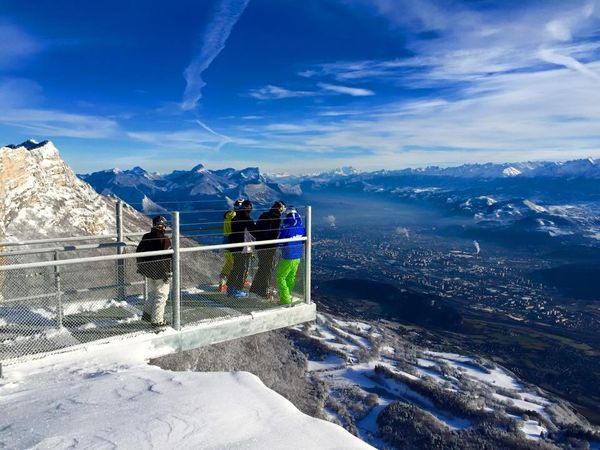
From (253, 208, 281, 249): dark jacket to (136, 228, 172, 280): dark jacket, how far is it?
116 inches

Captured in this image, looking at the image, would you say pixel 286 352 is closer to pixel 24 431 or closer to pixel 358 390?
pixel 358 390

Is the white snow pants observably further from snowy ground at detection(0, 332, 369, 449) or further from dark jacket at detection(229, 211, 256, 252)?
dark jacket at detection(229, 211, 256, 252)

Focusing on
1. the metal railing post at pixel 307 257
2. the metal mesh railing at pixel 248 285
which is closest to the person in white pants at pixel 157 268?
the metal mesh railing at pixel 248 285

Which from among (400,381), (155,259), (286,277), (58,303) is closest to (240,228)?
(286,277)

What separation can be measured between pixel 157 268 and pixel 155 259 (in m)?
0.24

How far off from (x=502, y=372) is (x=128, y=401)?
14247cm

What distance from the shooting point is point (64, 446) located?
505 centimetres

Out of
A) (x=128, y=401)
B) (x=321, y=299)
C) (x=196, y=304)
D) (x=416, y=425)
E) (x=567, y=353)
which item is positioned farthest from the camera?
(x=321, y=299)

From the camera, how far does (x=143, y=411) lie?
236 inches

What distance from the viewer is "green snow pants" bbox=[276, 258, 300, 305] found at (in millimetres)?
11688

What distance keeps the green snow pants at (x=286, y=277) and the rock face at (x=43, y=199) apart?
66587 mm

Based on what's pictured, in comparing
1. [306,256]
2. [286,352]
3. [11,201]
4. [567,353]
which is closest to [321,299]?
[286,352]

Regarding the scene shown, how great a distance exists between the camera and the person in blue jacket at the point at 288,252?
11.6 m

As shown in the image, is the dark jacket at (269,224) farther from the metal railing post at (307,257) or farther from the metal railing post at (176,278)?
the metal railing post at (176,278)
